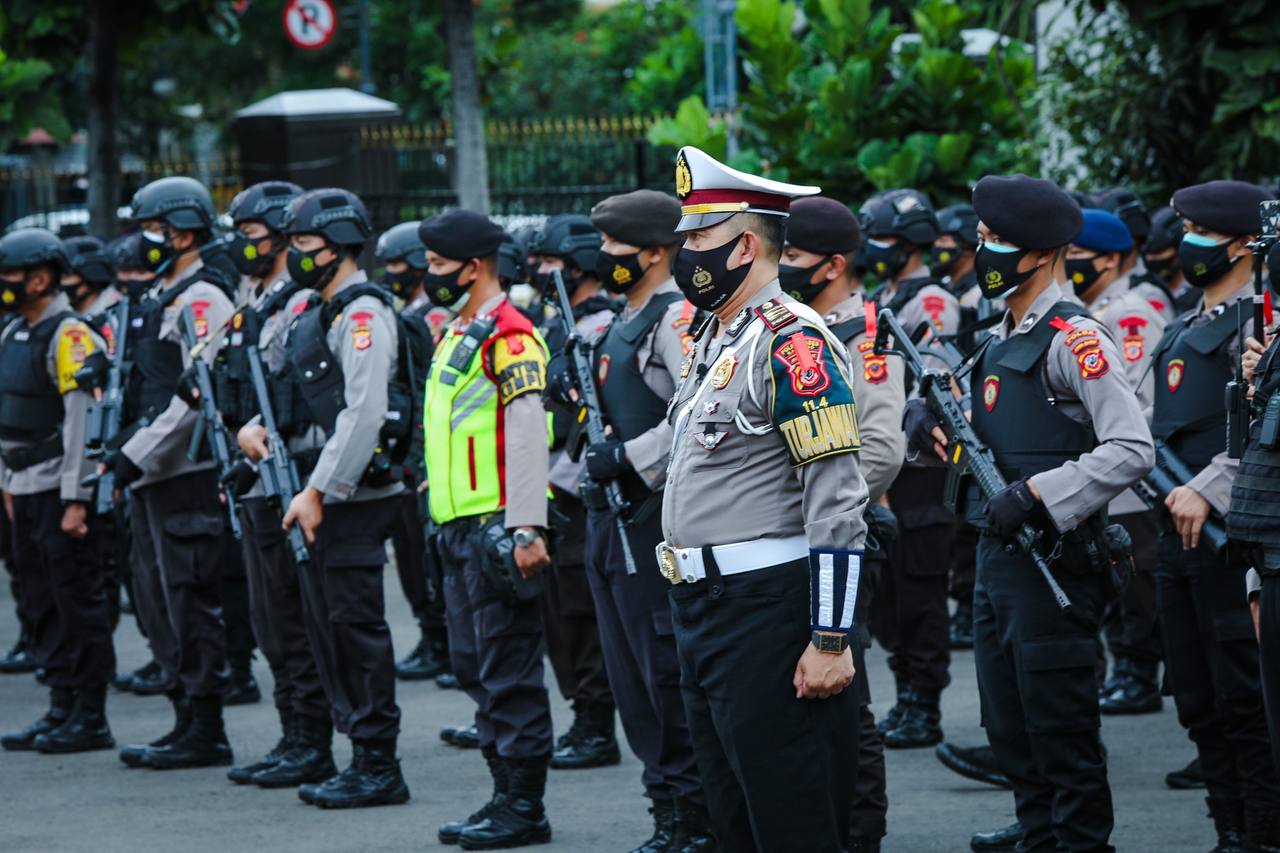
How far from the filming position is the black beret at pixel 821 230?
6.31m

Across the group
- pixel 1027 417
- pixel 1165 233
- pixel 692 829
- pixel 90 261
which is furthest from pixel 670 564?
pixel 90 261

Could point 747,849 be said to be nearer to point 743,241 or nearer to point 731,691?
point 731,691

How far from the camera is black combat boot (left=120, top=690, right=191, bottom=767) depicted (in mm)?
7793

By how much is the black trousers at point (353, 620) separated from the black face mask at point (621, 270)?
1419 mm

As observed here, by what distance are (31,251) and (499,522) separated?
10.9 feet

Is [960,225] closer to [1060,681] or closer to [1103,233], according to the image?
[1103,233]

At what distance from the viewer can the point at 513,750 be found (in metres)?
6.44

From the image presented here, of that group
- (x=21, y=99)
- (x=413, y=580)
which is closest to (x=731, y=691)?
(x=413, y=580)

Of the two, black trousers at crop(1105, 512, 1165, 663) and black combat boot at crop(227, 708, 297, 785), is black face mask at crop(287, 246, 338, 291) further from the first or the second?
black trousers at crop(1105, 512, 1165, 663)

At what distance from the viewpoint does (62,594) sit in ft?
27.0

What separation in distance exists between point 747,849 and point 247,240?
4030mm

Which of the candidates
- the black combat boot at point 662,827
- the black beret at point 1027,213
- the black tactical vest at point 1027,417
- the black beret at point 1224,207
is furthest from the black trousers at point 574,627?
the black beret at point 1224,207

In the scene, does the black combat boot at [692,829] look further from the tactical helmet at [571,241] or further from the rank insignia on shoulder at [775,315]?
the tactical helmet at [571,241]

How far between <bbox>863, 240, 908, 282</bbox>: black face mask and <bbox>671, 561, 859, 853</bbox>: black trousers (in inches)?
193
